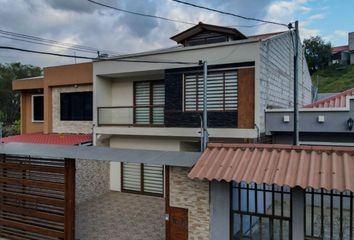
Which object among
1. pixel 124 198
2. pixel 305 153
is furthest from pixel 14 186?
pixel 305 153

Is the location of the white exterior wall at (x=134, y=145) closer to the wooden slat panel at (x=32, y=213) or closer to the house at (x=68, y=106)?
the house at (x=68, y=106)

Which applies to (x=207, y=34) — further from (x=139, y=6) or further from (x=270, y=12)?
(x=139, y=6)

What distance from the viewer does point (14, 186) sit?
9.84 m

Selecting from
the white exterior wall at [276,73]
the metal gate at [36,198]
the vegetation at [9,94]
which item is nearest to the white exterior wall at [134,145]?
the white exterior wall at [276,73]

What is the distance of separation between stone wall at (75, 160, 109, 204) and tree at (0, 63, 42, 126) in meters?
36.2

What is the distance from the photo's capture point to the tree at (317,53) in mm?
60188

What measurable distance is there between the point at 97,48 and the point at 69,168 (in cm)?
943

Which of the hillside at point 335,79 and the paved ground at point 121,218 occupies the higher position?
the hillside at point 335,79

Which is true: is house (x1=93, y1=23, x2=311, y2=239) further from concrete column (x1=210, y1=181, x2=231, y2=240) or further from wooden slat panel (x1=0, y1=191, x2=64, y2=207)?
wooden slat panel (x1=0, y1=191, x2=64, y2=207)

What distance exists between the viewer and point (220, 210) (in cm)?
721

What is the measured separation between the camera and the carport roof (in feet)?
24.6

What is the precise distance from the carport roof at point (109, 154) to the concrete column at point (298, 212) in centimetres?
Result: 236

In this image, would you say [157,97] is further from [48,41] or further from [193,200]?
[193,200]

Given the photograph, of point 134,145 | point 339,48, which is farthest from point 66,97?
point 339,48
